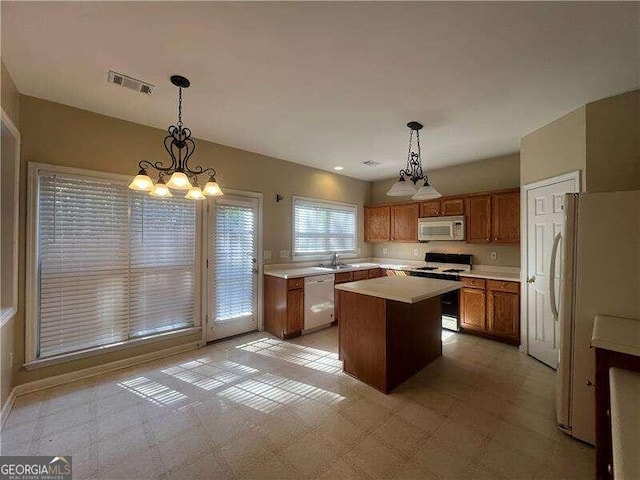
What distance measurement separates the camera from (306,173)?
4.81 meters

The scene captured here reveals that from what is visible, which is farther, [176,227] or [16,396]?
[176,227]

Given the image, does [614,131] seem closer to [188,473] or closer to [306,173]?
[306,173]

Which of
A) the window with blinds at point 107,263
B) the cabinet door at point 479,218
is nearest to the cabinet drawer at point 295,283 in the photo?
the window with blinds at point 107,263

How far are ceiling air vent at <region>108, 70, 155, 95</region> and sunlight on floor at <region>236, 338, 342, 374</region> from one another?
2980 millimetres

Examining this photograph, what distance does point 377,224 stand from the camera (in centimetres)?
565

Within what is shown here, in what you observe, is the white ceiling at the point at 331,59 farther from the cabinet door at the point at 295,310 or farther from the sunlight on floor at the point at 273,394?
the sunlight on floor at the point at 273,394

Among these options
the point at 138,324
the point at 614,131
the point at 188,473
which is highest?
the point at 614,131

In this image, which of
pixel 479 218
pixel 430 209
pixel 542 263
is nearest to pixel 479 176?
pixel 479 218

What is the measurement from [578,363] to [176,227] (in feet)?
13.0

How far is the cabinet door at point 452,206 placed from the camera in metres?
4.38

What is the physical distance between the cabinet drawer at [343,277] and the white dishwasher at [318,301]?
0.29ft

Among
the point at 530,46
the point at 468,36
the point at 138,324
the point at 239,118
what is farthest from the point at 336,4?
the point at 138,324

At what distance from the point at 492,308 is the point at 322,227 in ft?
9.69

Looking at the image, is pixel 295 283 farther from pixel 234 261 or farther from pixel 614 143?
pixel 614 143
